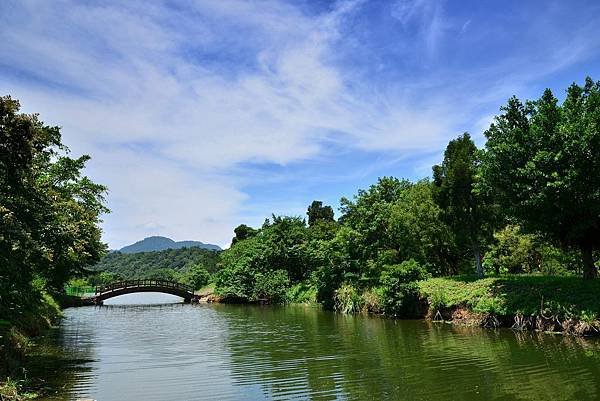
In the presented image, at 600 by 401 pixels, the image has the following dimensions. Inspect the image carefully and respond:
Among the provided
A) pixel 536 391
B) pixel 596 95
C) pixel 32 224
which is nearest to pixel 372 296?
pixel 596 95

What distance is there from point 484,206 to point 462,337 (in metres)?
11.7

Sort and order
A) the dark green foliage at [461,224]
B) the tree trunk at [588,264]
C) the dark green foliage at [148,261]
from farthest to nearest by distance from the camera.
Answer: the dark green foliage at [148,261]
the tree trunk at [588,264]
the dark green foliage at [461,224]

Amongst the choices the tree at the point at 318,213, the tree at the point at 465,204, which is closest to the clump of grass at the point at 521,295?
the tree at the point at 465,204

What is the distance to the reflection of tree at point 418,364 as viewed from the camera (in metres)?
11.2

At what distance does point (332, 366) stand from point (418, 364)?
2694 mm

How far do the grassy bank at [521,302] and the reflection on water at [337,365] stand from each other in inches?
45.3

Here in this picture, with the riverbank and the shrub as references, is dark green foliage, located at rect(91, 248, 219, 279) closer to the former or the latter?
the shrub

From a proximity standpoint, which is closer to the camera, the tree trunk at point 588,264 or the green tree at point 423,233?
the tree trunk at point 588,264

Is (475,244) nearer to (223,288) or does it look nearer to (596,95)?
(596,95)

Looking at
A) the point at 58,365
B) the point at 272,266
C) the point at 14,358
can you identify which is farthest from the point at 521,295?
the point at 272,266

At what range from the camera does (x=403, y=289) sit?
91.6 feet

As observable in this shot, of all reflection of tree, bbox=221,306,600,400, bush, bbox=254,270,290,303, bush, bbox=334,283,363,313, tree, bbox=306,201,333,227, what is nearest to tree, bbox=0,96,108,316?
reflection of tree, bbox=221,306,600,400

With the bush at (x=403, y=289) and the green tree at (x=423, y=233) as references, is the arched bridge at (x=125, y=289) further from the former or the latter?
the bush at (x=403, y=289)

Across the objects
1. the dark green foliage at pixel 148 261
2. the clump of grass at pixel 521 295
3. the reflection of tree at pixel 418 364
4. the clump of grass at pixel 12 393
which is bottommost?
the reflection of tree at pixel 418 364
